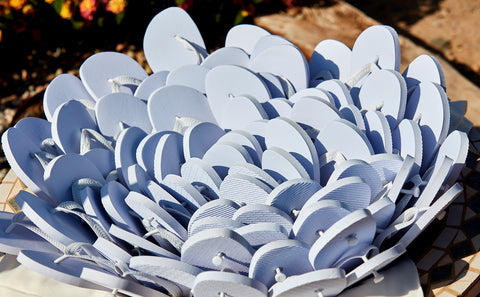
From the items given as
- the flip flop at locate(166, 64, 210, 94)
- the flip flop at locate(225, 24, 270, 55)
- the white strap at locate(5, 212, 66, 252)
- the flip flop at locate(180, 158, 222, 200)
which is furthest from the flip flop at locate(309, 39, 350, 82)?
the white strap at locate(5, 212, 66, 252)

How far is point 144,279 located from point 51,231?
169 millimetres

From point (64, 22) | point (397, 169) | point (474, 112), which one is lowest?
point (474, 112)

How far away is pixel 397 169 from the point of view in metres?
0.87

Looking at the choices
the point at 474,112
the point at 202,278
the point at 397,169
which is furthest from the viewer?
the point at 474,112

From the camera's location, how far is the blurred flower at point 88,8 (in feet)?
5.93

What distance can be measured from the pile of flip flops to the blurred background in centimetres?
79

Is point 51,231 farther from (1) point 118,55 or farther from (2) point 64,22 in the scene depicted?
(2) point 64,22

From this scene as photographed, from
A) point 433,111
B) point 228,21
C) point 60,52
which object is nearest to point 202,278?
point 433,111

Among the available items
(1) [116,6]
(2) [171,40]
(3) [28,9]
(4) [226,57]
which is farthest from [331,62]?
(3) [28,9]

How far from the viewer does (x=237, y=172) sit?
0.87m

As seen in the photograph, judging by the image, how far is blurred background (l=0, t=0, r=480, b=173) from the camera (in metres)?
1.87

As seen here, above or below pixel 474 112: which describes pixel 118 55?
above

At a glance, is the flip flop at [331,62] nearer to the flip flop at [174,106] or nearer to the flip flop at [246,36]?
the flip flop at [246,36]

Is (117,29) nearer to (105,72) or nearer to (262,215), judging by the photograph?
(105,72)
